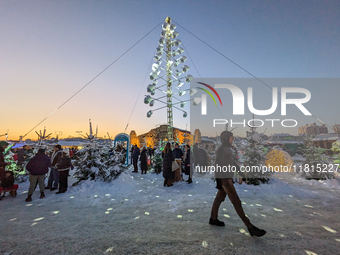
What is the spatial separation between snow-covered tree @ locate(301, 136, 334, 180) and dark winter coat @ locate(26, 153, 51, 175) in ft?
37.9

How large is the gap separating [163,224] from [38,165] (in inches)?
200

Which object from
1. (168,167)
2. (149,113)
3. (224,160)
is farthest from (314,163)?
(149,113)

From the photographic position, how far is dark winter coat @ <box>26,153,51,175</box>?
19.5 feet

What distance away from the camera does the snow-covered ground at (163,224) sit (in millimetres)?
2846

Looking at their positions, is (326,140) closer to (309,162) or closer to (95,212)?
(309,162)

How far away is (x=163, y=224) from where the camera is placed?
12.2 ft

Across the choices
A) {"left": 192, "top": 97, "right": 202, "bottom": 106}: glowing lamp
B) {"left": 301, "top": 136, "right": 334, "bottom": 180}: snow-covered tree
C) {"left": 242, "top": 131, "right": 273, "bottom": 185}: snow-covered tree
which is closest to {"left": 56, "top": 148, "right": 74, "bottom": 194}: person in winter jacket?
{"left": 242, "top": 131, "right": 273, "bottom": 185}: snow-covered tree

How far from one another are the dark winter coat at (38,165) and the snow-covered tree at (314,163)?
1154 cm

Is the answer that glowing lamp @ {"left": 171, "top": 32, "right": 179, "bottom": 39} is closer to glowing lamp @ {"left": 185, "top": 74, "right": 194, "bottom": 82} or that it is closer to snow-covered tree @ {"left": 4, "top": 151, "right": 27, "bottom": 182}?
glowing lamp @ {"left": 185, "top": 74, "right": 194, "bottom": 82}

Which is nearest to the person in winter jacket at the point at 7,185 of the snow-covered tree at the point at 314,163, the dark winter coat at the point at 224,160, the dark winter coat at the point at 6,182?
the dark winter coat at the point at 6,182

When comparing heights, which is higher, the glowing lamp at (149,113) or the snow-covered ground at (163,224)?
the glowing lamp at (149,113)

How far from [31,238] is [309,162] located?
11.0 m

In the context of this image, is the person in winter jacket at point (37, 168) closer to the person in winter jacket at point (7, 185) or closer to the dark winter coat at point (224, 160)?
the person in winter jacket at point (7, 185)

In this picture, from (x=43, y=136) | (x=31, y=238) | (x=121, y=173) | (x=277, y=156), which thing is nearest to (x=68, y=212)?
(x=31, y=238)
